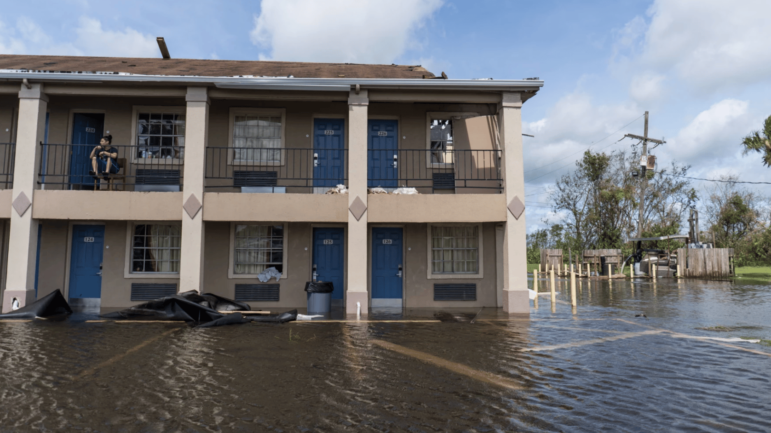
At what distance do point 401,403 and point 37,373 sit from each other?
176 inches

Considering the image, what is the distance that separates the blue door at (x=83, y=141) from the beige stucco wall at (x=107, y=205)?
1.51 metres

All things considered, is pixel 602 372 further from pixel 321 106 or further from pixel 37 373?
pixel 321 106

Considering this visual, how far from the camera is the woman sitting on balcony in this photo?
1200 centimetres

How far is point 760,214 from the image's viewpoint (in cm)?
3491

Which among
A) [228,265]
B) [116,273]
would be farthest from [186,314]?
[116,273]

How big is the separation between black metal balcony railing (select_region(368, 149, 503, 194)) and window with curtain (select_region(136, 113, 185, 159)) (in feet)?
17.7

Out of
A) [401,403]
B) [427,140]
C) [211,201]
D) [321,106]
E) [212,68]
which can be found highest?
[212,68]

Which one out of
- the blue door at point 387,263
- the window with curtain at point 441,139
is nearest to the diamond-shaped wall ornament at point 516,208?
the window with curtain at point 441,139

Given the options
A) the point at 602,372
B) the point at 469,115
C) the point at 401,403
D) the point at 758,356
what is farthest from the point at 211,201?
the point at 758,356

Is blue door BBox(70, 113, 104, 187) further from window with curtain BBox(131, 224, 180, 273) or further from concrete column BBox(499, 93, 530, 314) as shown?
Result: concrete column BBox(499, 93, 530, 314)

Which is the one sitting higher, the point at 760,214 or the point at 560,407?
the point at 760,214

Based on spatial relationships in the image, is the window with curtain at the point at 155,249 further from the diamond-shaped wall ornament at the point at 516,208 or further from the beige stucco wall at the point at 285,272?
the diamond-shaped wall ornament at the point at 516,208

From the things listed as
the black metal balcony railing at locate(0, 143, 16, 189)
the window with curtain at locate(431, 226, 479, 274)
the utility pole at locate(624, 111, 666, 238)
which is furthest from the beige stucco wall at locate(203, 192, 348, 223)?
the utility pole at locate(624, 111, 666, 238)

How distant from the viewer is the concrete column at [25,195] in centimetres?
1110
